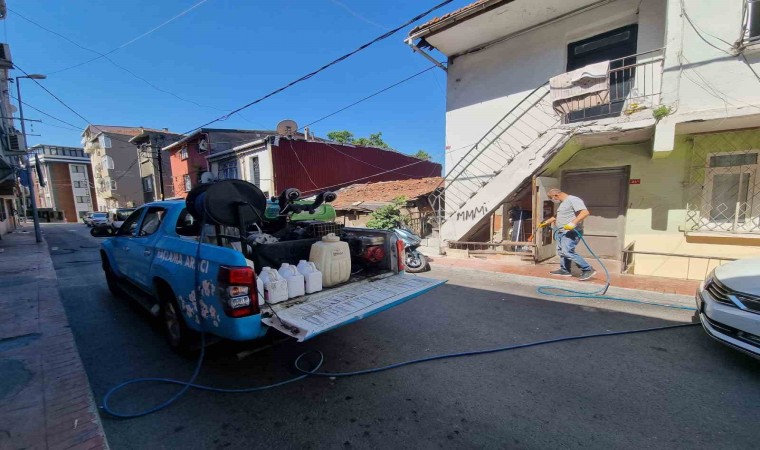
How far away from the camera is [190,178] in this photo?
23547 millimetres

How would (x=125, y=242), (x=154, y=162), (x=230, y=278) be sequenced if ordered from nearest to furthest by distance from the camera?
(x=230, y=278), (x=125, y=242), (x=154, y=162)

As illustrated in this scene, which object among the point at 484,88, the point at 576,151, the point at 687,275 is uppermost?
the point at 484,88

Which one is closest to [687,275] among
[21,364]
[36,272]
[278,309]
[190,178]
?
[278,309]

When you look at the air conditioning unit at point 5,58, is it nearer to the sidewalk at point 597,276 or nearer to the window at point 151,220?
the window at point 151,220

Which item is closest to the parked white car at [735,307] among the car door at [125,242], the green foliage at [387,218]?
the car door at [125,242]

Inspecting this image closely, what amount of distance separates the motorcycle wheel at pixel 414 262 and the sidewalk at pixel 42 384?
5.62m

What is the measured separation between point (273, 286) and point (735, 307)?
424 cm

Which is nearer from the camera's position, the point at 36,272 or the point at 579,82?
the point at 579,82

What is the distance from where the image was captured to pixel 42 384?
8.96 feet

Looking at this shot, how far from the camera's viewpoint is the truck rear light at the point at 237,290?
8.00ft

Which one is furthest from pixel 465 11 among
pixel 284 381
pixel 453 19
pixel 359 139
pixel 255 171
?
pixel 359 139

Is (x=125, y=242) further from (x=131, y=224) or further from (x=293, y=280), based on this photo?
(x=293, y=280)

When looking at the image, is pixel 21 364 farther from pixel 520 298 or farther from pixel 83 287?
pixel 520 298

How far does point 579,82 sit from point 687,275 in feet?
14.9
